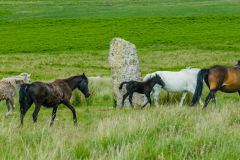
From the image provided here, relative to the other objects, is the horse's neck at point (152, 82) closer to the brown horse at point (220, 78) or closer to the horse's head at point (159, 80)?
the horse's head at point (159, 80)

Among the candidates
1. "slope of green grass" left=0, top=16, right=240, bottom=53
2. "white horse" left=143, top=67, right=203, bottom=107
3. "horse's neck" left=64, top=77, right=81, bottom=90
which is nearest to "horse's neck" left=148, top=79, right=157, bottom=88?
"white horse" left=143, top=67, right=203, bottom=107

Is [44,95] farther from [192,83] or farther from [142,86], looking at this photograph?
[192,83]

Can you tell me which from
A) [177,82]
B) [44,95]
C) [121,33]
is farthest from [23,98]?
[121,33]

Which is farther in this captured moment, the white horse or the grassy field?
the white horse

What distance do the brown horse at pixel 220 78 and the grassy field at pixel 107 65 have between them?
0.57 meters

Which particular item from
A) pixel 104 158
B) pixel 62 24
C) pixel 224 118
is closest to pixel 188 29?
pixel 62 24

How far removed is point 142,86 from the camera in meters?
18.0

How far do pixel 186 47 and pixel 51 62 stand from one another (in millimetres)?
15163

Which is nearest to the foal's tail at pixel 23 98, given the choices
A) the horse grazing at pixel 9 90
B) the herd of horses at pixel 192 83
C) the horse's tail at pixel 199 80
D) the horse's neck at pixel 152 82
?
the horse grazing at pixel 9 90

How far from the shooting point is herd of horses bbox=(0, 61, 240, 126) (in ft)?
45.9

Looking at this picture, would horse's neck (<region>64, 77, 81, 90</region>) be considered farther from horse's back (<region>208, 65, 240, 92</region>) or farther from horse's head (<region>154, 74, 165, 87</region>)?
horse's back (<region>208, 65, 240, 92</region>)

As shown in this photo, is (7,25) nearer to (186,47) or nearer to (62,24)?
(62,24)

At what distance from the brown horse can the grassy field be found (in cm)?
57

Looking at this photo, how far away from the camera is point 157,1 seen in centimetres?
10425
